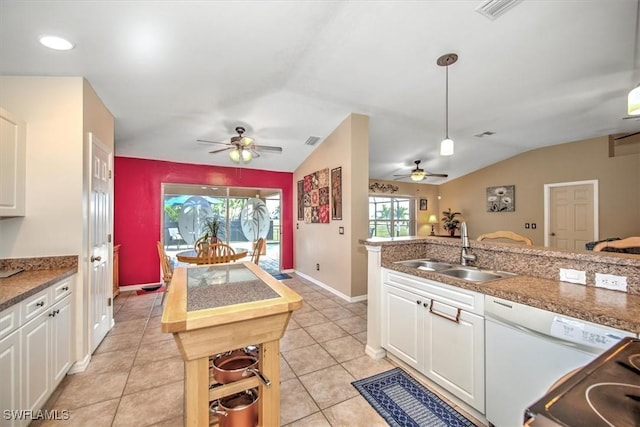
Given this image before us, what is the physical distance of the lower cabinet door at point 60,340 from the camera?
1891 mm

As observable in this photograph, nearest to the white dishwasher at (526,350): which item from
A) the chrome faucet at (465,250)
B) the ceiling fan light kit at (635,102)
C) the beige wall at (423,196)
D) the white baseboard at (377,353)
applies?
the chrome faucet at (465,250)

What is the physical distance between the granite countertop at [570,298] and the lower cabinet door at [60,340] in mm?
2910

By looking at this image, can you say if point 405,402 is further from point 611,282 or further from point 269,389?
point 611,282

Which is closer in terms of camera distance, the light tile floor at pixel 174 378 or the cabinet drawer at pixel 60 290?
the light tile floor at pixel 174 378

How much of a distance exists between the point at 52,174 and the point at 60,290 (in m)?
1.01

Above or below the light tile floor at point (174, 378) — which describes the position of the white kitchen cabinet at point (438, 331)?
above

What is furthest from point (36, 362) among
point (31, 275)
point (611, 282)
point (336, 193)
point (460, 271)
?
point (336, 193)

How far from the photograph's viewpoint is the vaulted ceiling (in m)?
1.93

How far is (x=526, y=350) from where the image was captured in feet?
4.58

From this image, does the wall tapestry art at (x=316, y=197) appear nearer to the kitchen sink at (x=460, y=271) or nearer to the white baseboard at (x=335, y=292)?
the white baseboard at (x=335, y=292)

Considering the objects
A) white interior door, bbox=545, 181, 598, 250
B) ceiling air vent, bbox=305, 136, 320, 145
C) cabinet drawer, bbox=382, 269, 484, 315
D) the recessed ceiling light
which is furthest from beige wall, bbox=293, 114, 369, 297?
white interior door, bbox=545, 181, 598, 250

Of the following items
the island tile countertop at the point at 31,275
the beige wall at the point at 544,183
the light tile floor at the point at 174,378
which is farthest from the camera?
A: the beige wall at the point at 544,183

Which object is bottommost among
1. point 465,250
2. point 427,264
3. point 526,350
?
point 526,350

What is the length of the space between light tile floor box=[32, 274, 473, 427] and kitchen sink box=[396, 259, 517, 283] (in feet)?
3.20
